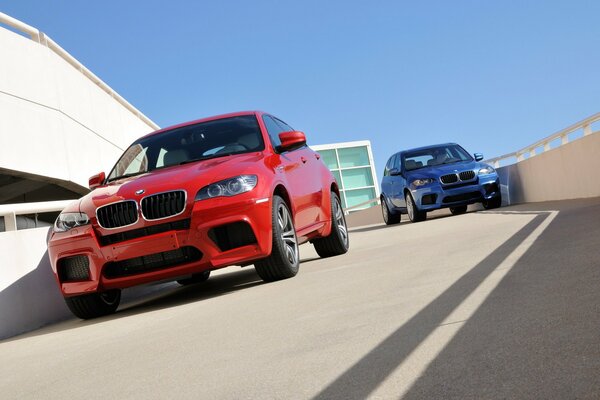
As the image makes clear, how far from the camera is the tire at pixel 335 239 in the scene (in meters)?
10.1

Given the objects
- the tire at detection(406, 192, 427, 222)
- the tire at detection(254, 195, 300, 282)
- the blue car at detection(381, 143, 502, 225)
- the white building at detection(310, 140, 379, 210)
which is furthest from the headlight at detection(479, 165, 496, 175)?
the white building at detection(310, 140, 379, 210)

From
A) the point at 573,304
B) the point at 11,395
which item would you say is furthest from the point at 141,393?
the point at 573,304

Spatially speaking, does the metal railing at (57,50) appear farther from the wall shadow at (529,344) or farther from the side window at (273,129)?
the wall shadow at (529,344)

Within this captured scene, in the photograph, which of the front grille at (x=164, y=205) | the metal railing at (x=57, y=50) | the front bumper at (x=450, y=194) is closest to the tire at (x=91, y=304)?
the front grille at (x=164, y=205)

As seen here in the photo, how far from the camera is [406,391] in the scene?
2.86 metres

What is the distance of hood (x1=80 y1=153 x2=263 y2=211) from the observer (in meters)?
7.08

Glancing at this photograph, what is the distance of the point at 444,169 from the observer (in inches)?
663

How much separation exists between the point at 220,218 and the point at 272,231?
0.55 metres

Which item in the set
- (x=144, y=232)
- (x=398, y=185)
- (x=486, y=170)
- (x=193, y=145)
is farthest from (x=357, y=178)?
(x=144, y=232)

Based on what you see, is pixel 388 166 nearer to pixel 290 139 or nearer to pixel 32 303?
pixel 290 139

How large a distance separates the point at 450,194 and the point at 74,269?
1055 centimetres

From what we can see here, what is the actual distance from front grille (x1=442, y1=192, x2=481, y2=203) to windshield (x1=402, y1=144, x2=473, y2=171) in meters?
0.90

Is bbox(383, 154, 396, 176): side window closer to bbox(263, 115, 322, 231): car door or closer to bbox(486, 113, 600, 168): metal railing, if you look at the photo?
bbox(486, 113, 600, 168): metal railing

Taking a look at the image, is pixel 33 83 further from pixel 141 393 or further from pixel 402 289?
pixel 141 393
